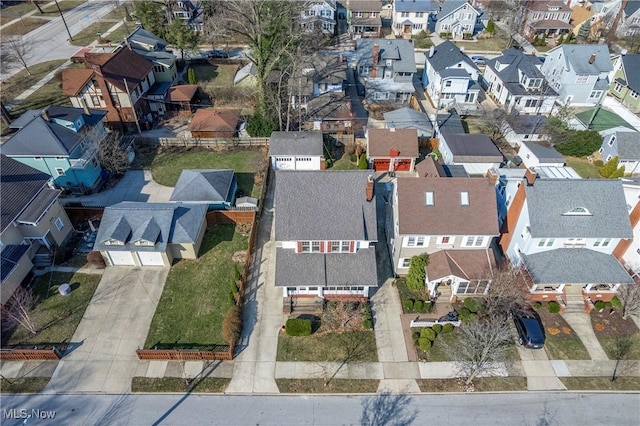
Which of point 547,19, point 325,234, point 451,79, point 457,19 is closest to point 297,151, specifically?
point 325,234

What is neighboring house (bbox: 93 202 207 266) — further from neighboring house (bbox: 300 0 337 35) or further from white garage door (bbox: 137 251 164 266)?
neighboring house (bbox: 300 0 337 35)

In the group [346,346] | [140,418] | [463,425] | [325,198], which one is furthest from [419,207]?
[140,418]

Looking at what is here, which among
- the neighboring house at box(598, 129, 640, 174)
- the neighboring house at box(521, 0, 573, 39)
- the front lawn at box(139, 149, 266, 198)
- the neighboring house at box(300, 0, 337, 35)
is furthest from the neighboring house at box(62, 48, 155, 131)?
the neighboring house at box(521, 0, 573, 39)

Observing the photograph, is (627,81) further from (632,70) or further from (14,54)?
(14,54)

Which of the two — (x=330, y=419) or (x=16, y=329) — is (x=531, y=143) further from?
(x=16, y=329)

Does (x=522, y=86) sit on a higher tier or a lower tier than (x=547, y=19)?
lower

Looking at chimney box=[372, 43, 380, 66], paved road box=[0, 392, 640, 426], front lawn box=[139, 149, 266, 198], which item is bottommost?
paved road box=[0, 392, 640, 426]
